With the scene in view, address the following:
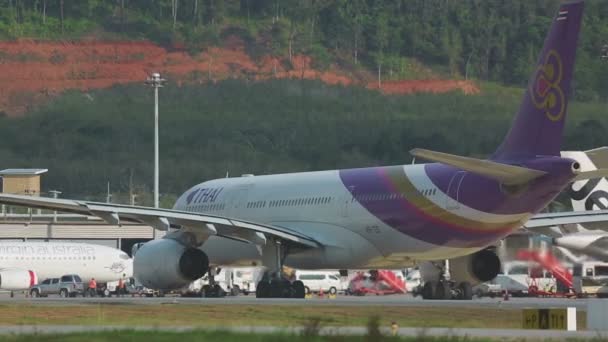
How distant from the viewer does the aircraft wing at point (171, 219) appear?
43.9 m

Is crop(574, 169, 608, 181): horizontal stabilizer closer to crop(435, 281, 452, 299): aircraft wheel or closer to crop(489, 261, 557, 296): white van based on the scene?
crop(435, 281, 452, 299): aircraft wheel

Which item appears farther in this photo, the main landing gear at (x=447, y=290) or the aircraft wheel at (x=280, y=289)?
the main landing gear at (x=447, y=290)

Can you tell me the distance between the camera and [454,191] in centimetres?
Answer: 4303

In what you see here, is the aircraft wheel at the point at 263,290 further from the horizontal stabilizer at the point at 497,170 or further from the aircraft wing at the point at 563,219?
the horizontal stabilizer at the point at 497,170

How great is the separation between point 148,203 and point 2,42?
128 ft

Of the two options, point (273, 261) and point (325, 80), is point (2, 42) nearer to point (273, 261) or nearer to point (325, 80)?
point (325, 80)

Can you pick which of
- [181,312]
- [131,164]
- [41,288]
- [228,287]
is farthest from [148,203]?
[181,312]

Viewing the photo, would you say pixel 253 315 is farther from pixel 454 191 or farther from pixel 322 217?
pixel 322 217

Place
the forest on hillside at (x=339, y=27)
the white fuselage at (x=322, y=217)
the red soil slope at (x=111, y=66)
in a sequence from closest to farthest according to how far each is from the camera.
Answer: the white fuselage at (x=322, y=217)
the forest on hillside at (x=339, y=27)
the red soil slope at (x=111, y=66)

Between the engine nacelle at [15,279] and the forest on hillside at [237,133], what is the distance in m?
21.8

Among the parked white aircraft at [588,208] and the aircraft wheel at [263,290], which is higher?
the parked white aircraft at [588,208]

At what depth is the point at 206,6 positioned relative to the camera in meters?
131

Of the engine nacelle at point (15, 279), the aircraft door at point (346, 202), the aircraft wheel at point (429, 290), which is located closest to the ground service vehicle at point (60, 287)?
the engine nacelle at point (15, 279)

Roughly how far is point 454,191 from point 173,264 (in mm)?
9877
